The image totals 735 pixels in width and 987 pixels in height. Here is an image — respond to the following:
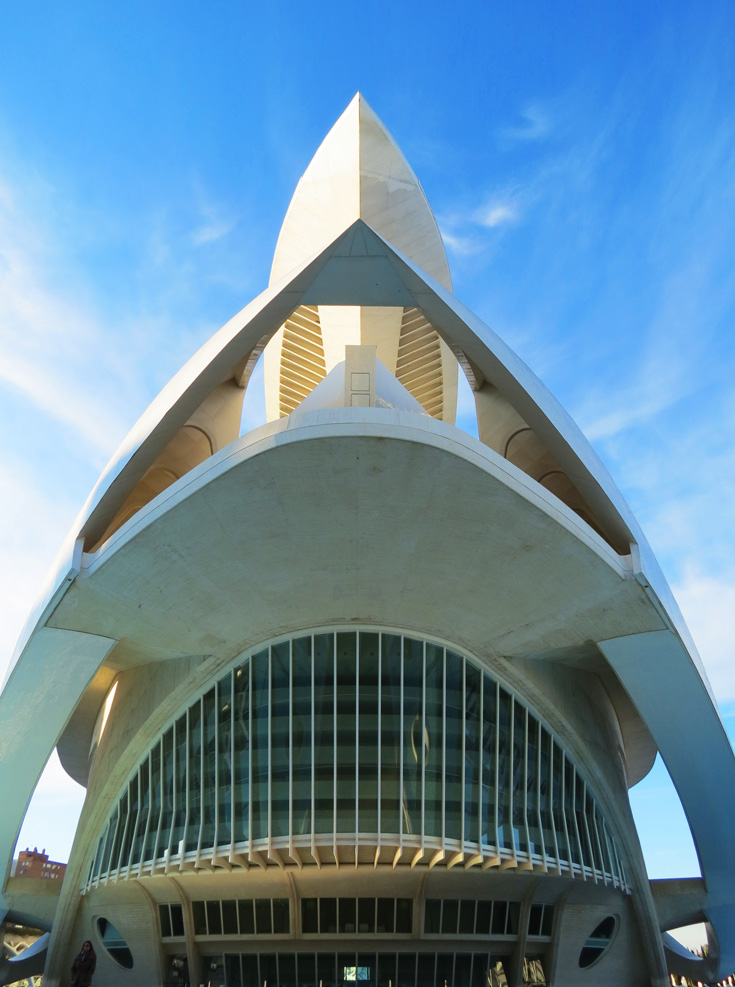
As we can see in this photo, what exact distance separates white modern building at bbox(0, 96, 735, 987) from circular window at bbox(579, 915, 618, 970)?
72 millimetres

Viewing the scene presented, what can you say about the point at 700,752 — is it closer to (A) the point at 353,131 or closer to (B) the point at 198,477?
(B) the point at 198,477

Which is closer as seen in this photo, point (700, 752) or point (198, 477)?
point (198, 477)

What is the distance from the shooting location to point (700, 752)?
58.3 feet

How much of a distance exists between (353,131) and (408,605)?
17.9 meters

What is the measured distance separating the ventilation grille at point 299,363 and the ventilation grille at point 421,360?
351 centimetres

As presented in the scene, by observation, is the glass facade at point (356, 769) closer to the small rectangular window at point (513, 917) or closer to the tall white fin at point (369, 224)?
the small rectangular window at point (513, 917)

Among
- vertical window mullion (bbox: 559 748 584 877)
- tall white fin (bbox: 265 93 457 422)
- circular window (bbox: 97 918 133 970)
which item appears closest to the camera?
vertical window mullion (bbox: 559 748 584 877)

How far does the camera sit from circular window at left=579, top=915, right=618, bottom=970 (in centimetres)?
1973

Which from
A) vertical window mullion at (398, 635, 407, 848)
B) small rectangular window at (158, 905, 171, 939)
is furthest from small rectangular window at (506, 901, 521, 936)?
small rectangular window at (158, 905, 171, 939)

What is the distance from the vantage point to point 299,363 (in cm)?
3291

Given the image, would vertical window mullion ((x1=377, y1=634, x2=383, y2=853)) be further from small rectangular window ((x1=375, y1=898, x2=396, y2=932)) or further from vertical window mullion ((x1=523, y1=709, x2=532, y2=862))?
vertical window mullion ((x1=523, y1=709, x2=532, y2=862))

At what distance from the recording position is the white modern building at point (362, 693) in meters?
14.9

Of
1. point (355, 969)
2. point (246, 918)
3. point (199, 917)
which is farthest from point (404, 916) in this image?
point (199, 917)

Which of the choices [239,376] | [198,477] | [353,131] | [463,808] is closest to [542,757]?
[463,808]
